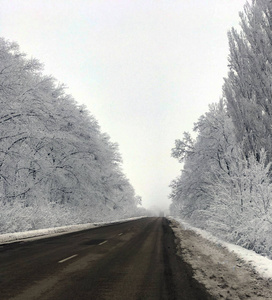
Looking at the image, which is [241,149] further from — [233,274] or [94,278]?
[94,278]

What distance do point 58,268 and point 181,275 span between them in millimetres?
3124

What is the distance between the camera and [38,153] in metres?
26.6

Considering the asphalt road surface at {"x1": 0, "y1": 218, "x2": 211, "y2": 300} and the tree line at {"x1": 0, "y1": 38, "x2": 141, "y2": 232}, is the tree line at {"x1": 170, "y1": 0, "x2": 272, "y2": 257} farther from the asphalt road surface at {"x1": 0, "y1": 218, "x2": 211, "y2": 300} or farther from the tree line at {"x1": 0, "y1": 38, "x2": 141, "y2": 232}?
the tree line at {"x1": 0, "y1": 38, "x2": 141, "y2": 232}

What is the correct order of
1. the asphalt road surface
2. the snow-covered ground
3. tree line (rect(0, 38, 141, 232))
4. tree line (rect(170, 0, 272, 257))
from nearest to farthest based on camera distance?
the asphalt road surface → the snow-covered ground → tree line (rect(170, 0, 272, 257)) → tree line (rect(0, 38, 141, 232))

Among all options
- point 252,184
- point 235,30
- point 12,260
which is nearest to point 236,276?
point 12,260

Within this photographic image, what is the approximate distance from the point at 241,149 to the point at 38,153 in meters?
17.5

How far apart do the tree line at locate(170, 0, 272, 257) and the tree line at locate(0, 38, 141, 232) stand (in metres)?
10.3

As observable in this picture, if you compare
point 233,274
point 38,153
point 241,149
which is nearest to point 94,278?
point 233,274

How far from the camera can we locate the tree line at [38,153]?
20.0 m

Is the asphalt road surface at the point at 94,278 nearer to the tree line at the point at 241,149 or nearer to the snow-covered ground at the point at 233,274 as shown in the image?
the snow-covered ground at the point at 233,274

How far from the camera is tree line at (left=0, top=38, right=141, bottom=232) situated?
20.0 metres

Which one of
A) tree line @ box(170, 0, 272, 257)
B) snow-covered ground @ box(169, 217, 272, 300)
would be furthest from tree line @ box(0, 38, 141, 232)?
snow-covered ground @ box(169, 217, 272, 300)

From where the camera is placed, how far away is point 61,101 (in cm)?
3172

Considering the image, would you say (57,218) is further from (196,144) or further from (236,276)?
(236,276)
